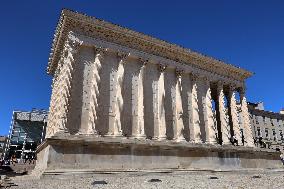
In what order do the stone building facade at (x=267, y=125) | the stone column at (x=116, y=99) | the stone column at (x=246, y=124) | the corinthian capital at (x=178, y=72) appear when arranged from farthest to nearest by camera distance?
1. the stone building facade at (x=267, y=125)
2. the stone column at (x=246, y=124)
3. the corinthian capital at (x=178, y=72)
4. the stone column at (x=116, y=99)

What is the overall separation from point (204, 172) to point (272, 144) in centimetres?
4412

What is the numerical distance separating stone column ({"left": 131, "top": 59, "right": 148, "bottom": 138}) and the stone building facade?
1590 inches

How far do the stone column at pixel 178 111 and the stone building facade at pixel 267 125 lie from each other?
119 feet

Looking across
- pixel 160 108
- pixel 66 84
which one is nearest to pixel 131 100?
pixel 160 108

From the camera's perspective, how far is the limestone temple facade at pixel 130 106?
17875mm

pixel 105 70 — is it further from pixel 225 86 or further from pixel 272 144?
pixel 272 144

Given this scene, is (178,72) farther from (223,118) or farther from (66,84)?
(66,84)

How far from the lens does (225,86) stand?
31.9 metres

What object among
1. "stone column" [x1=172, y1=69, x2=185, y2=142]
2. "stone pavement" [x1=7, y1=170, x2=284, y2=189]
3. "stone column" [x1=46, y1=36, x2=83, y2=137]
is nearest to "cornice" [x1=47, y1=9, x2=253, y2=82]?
"stone column" [x1=46, y1=36, x2=83, y2=137]

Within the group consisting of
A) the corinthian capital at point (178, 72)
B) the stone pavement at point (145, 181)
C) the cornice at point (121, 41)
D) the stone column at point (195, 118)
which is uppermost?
the cornice at point (121, 41)

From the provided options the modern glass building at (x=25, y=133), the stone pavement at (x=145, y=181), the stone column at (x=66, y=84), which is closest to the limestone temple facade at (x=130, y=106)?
the stone column at (x=66, y=84)

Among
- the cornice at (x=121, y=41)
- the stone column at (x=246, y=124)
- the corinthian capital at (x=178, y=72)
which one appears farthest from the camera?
the stone column at (x=246, y=124)

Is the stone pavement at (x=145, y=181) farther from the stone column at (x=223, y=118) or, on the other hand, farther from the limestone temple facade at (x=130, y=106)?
the stone column at (x=223, y=118)

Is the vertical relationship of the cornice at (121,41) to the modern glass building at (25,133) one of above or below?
above
